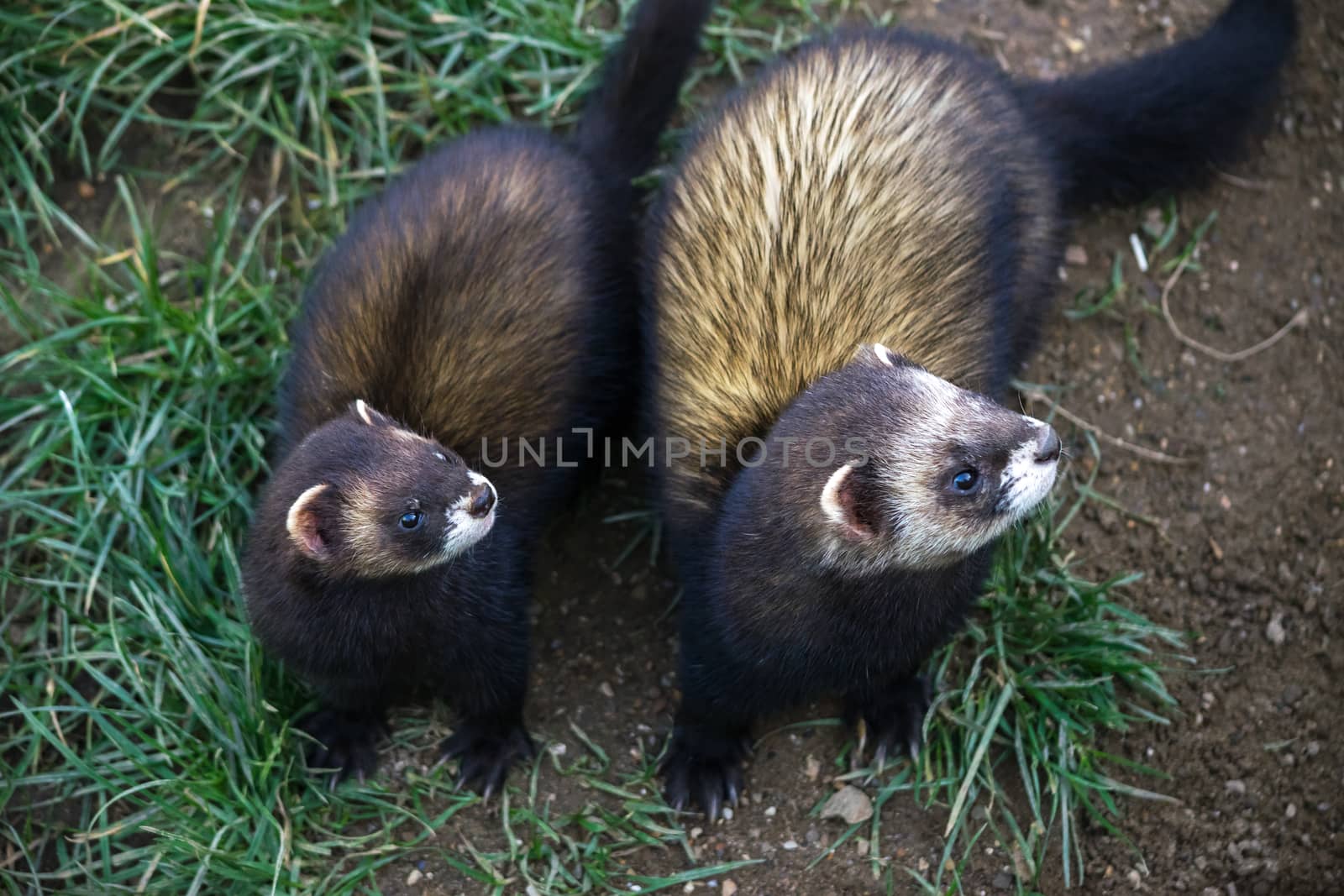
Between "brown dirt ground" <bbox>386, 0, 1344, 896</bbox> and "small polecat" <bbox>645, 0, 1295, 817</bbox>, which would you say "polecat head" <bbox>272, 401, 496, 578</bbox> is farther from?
"brown dirt ground" <bbox>386, 0, 1344, 896</bbox>

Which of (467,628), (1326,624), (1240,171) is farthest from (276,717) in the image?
(1240,171)

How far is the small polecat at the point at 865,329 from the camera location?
11.6 ft

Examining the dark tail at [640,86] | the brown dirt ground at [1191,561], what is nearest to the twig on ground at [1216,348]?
the brown dirt ground at [1191,561]

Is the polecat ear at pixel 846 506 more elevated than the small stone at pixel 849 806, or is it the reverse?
the polecat ear at pixel 846 506

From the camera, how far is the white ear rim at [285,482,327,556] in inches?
143

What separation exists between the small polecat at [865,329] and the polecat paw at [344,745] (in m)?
1.11

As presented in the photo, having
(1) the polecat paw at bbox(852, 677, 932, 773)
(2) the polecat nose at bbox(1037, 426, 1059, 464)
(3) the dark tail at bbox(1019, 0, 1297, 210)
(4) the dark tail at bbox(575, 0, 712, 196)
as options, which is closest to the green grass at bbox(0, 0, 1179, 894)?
(1) the polecat paw at bbox(852, 677, 932, 773)

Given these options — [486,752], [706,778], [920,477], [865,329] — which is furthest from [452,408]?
[920,477]

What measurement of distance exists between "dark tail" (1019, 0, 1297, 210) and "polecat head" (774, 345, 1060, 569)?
182 cm

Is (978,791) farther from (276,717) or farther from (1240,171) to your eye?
(1240,171)

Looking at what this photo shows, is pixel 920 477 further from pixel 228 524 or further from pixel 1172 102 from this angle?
pixel 228 524

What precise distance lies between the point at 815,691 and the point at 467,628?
47.0 inches

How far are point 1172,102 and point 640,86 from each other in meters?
2.17

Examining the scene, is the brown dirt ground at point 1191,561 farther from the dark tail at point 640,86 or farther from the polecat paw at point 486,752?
the dark tail at point 640,86
